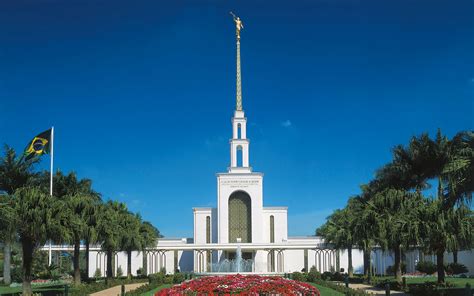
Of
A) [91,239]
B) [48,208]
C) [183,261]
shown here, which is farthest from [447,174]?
[183,261]

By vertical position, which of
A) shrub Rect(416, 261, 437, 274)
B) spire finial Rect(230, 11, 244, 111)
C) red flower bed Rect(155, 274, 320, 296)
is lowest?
shrub Rect(416, 261, 437, 274)

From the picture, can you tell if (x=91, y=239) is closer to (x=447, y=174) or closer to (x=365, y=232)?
(x=365, y=232)

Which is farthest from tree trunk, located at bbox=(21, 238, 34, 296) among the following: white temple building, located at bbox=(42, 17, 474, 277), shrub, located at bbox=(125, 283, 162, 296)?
white temple building, located at bbox=(42, 17, 474, 277)

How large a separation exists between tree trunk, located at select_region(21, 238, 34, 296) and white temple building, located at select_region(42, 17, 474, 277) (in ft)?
127

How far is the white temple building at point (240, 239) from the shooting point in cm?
7306

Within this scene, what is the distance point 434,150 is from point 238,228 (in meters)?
36.1

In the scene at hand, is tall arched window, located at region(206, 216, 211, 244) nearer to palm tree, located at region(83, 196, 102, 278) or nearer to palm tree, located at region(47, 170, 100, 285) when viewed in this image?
palm tree, located at region(47, 170, 100, 285)

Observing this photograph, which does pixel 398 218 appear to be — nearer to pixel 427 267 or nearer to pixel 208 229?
pixel 427 267

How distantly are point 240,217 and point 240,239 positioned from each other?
9.91 ft

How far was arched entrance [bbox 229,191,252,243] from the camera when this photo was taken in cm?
7425

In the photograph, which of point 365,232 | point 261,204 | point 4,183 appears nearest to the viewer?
point 4,183

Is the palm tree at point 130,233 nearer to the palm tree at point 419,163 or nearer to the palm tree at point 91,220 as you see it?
the palm tree at point 91,220

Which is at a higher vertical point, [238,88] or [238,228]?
Result: [238,88]

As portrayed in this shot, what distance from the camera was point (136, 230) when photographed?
174 feet
